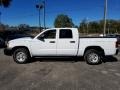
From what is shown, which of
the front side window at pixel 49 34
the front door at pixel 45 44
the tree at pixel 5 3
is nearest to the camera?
the front door at pixel 45 44

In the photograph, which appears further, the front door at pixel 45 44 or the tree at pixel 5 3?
the tree at pixel 5 3

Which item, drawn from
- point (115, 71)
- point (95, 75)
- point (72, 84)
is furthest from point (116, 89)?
point (115, 71)

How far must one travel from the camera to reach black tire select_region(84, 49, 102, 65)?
10711mm

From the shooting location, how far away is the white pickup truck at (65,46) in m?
10.6

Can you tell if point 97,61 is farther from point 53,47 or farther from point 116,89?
point 116,89

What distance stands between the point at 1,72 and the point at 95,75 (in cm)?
393

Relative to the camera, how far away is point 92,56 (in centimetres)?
1073

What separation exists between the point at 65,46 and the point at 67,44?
0.49 ft

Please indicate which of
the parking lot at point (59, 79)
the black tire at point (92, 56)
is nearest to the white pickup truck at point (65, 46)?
the black tire at point (92, 56)

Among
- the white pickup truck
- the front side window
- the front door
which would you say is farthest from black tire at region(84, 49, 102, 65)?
the front side window

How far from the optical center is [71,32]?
10.8 m

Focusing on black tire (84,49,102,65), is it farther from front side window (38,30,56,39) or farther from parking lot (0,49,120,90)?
front side window (38,30,56,39)

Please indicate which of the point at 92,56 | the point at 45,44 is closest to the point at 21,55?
the point at 45,44

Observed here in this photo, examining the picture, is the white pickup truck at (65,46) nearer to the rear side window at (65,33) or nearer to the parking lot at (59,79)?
the rear side window at (65,33)
